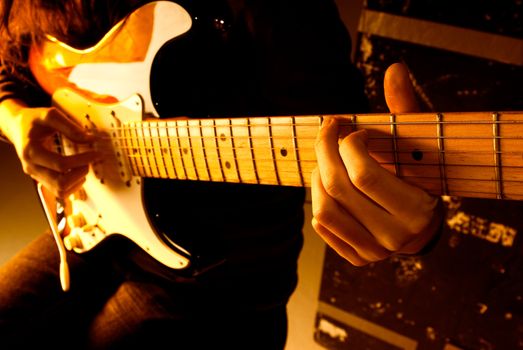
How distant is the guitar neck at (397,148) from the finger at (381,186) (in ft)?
0.08

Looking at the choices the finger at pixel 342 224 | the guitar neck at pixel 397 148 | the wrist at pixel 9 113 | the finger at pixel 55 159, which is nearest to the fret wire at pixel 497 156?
the guitar neck at pixel 397 148

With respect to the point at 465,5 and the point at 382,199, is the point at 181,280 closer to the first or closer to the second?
the point at 382,199

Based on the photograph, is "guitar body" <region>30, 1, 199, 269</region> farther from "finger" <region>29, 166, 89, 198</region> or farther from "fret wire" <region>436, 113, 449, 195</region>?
"fret wire" <region>436, 113, 449, 195</region>

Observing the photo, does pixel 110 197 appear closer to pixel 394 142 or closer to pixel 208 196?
pixel 208 196

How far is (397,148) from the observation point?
31cm

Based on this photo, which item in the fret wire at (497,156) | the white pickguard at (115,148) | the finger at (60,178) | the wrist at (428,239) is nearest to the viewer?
the fret wire at (497,156)

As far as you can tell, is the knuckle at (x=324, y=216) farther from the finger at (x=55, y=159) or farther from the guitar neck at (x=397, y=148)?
the finger at (x=55, y=159)

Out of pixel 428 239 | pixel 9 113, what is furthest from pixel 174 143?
pixel 9 113

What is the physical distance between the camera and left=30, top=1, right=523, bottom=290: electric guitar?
0.92 feet

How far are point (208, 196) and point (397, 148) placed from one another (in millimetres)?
396

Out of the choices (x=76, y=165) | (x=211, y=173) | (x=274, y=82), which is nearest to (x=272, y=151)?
(x=211, y=173)

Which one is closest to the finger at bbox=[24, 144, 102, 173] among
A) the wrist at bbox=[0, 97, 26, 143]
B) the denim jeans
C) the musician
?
the musician

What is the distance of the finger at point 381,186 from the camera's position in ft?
0.95

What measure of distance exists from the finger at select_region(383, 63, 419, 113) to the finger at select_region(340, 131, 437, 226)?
62 millimetres
